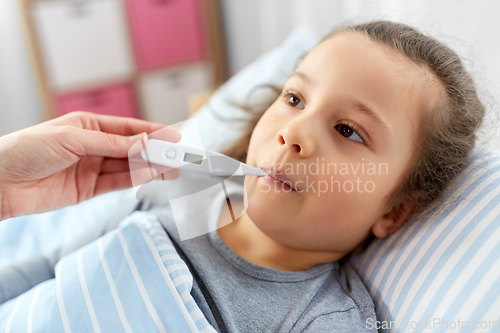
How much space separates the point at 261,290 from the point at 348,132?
37 centimetres

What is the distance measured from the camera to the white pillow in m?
0.63

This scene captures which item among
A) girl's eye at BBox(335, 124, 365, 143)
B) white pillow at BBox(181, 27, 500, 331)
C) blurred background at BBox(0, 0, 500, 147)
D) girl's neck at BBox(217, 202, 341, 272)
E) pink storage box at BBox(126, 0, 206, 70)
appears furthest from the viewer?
pink storage box at BBox(126, 0, 206, 70)

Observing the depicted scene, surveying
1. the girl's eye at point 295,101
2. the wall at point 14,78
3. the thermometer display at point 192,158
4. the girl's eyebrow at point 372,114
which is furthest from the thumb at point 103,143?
the wall at point 14,78

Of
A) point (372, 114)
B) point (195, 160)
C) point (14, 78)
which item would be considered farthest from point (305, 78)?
point (14, 78)

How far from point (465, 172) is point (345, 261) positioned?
1.11ft

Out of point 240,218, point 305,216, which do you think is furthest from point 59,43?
→ point 305,216

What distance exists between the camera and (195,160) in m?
0.77

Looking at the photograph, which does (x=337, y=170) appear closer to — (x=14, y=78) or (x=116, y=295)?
(x=116, y=295)

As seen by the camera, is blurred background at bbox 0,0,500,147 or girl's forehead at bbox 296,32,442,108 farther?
blurred background at bbox 0,0,500,147

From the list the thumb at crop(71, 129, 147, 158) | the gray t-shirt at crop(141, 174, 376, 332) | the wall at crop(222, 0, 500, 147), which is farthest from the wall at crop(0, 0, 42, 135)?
the gray t-shirt at crop(141, 174, 376, 332)

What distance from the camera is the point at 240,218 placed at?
0.92 meters

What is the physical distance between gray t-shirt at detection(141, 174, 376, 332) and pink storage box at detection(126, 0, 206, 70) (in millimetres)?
1571

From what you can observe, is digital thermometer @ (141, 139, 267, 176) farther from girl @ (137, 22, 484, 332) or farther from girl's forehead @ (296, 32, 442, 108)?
girl's forehead @ (296, 32, 442, 108)

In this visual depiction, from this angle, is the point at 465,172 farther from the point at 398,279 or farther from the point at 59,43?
the point at 59,43
